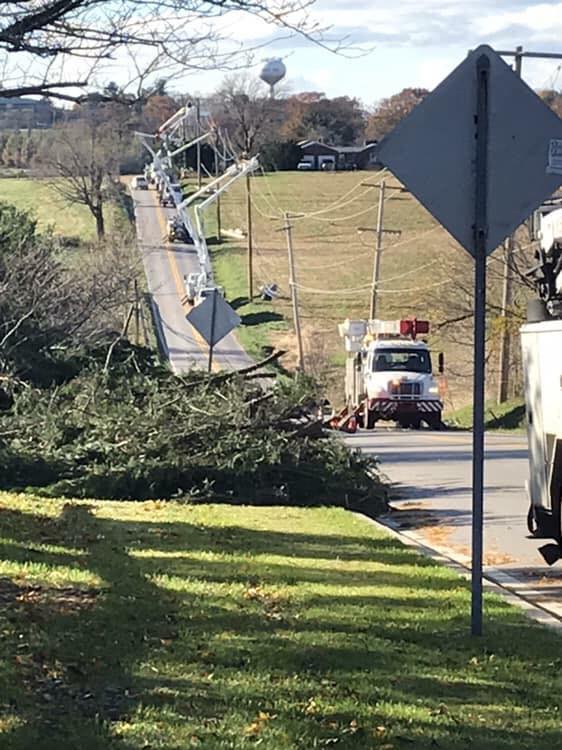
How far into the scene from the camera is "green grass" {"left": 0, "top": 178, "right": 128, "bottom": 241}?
57.3 meters

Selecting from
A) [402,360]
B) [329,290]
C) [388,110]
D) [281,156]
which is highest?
[388,110]

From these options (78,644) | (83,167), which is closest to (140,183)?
(83,167)

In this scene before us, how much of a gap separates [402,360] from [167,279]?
120 feet

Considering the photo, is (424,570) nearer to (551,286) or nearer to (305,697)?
(551,286)

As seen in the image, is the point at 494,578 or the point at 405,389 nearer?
the point at 494,578

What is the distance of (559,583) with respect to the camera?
1081 cm

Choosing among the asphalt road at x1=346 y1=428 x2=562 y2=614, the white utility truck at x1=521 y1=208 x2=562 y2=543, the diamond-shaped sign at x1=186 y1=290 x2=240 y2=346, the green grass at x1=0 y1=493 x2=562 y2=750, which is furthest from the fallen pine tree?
the diamond-shaped sign at x1=186 y1=290 x2=240 y2=346

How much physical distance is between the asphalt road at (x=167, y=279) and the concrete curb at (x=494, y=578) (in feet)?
148

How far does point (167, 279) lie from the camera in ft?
239

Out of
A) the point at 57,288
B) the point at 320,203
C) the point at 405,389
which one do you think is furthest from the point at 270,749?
the point at 320,203

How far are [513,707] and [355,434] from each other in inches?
1082

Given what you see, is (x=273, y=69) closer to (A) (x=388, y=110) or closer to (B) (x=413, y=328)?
(B) (x=413, y=328)

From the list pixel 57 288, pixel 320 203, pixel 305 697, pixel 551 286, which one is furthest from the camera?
pixel 320 203

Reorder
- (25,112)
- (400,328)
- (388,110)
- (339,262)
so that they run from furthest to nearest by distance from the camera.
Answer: (339,262) < (388,110) < (400,328) < (25,112)
